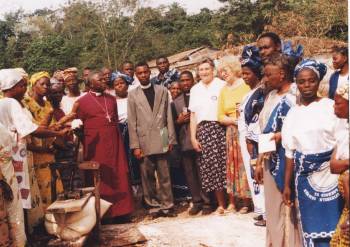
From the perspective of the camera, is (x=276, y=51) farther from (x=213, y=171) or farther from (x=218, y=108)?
(x=213, y=171)

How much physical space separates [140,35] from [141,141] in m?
32.4

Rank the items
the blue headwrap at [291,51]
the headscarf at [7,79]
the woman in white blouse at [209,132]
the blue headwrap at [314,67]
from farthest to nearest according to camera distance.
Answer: the woman in white blouse at [209,132], the headscarf at [7,79], the blue headwrap at [291,51], the blue headwrap at [314,67]

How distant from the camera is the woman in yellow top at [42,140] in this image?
5.40 m

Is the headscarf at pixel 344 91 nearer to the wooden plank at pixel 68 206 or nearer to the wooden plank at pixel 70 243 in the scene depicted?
the wooden plank at pixel 68 206

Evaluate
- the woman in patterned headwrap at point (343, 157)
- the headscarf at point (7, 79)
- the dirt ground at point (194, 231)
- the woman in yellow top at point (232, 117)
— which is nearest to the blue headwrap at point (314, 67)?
the woman in patterned headwrap at point (343, 157)

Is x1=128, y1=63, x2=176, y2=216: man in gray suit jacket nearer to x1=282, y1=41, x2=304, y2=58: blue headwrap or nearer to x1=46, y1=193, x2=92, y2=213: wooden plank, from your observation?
x1=46, y1=193, x2=92, y2=213: wooden plank

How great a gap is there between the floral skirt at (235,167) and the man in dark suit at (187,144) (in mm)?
628

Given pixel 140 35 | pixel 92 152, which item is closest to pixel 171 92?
pixel 92 152

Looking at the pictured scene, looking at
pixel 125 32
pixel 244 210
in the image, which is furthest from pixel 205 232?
pixel 125 32

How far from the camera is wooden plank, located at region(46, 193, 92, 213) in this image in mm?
4625

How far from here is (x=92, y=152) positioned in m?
5.96

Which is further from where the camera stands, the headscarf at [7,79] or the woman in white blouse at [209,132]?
the woman in white blouse at [209,132]

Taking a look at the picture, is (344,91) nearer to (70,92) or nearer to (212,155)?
(212,155)

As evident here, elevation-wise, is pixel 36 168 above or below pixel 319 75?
below
